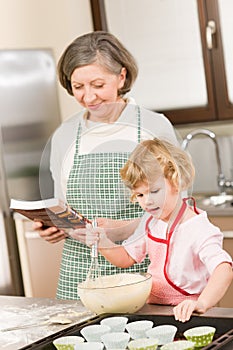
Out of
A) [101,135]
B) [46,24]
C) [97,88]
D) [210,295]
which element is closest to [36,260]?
[46,24]

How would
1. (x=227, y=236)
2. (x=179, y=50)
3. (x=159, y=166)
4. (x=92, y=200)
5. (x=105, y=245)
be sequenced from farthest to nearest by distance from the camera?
(x=179, y=50)
(x=227, y=236)
(x=92, y=200)
(x=105, y=245)
(x=159, y=166)

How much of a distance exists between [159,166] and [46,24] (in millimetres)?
2417

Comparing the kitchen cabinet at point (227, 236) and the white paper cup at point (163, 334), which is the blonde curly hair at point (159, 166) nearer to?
the white paper cup at point (163, 334)

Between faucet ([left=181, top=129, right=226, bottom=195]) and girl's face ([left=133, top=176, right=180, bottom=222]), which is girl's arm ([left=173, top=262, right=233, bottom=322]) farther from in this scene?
faucet ([left=181, top=129, right=226, bottom=195])

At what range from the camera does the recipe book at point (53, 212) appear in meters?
2.02

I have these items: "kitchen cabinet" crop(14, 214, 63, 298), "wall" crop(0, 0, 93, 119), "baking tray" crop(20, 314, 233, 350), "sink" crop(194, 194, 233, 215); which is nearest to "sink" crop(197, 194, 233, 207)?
"sink" crop(194, 194, 233, 215)

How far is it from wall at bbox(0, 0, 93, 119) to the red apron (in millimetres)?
2211

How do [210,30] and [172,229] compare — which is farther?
[210,30]

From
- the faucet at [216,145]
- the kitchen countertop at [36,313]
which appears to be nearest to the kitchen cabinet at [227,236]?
the faucet at [216,145]

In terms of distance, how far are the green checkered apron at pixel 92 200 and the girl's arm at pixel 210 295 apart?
1.61ft

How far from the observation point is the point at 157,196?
2.06 meters

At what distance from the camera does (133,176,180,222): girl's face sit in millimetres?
2047

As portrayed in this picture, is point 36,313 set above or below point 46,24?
below

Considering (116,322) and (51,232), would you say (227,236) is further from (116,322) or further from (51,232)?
(116,322)
